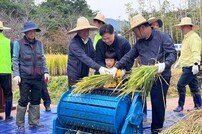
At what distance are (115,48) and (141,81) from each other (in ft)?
3.07

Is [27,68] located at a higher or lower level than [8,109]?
higher

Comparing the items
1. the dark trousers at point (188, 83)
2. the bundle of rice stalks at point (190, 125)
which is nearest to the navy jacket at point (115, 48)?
the bundle of rice stalks at point (190, 125)

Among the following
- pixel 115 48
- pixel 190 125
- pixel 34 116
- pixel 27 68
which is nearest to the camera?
pixel 190 125

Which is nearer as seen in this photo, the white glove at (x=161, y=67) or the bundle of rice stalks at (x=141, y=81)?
the bundle of rice stalks at (x=141, y=81)

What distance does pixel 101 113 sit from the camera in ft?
15.4

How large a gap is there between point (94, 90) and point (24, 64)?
6.01 ft

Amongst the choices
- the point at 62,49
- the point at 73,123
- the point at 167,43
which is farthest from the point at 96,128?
the point at 62,49

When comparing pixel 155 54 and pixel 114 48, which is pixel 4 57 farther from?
pixel 155 54

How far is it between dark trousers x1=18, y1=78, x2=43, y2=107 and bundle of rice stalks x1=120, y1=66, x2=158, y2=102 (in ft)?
6.95

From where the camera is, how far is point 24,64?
257 inches

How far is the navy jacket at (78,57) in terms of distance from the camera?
18.5 feet

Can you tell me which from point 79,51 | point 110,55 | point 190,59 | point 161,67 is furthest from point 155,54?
point 190,59

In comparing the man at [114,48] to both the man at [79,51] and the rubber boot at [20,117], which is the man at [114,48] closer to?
the man at [79,51]

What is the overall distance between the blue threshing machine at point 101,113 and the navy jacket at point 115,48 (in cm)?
69
